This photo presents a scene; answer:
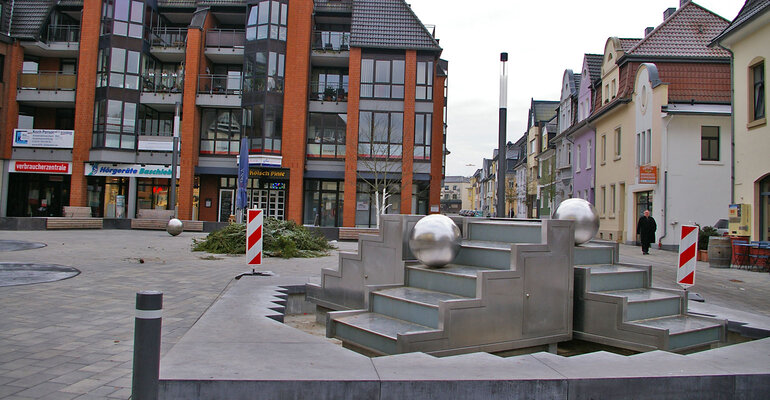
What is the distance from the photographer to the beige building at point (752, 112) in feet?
54.9

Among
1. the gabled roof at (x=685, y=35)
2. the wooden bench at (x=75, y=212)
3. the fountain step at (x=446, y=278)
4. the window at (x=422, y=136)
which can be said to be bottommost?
the fountain step at (x=446, y=278)

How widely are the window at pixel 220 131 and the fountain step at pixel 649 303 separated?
106ft

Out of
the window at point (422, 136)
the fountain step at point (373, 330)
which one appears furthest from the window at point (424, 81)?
the fountain step at point (373, 330)

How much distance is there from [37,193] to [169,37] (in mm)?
13721

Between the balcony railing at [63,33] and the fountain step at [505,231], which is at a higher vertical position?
the balcony railing at [63,33]

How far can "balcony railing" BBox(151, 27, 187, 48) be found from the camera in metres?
36.5

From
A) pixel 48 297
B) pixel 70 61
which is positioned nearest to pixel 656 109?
pixel 48 297

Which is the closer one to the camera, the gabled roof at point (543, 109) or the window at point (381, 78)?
the window at point (381, 78)

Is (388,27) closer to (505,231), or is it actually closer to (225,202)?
(225,202)

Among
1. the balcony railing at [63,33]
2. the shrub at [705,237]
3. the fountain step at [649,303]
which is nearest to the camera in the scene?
the fountain step at [649,303]

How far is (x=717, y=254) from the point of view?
1627cm

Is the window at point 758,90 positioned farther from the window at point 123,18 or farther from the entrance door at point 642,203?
the window at point 123,18

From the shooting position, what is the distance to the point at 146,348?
293 cm

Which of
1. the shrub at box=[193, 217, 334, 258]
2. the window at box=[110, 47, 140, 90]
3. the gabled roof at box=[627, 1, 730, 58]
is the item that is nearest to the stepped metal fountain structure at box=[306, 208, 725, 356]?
the shrub at box=[193, 217, 334, 258]
